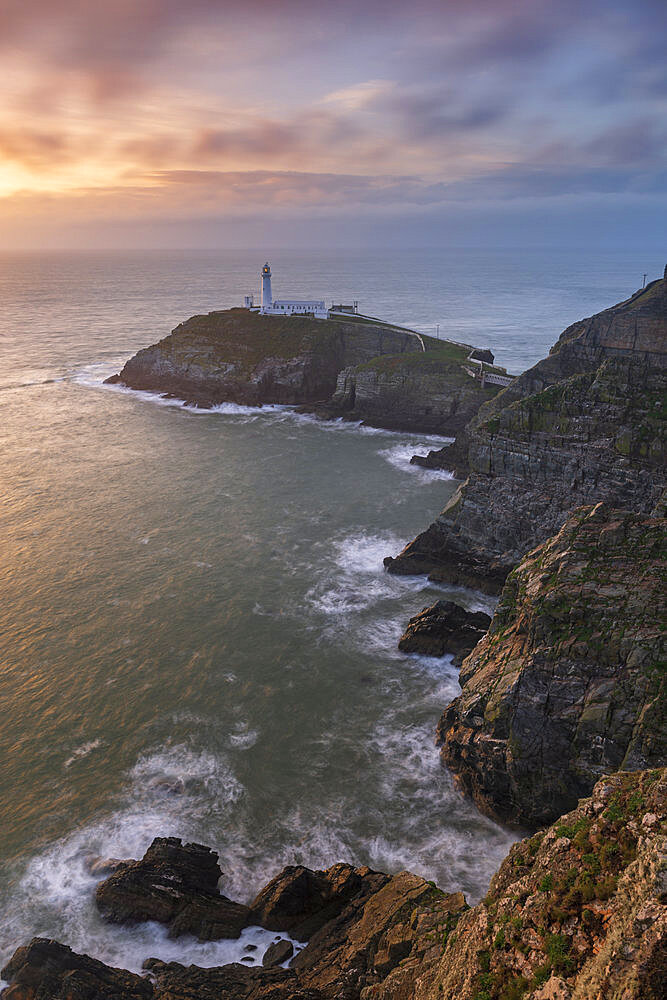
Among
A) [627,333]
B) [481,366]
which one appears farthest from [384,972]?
[481,366]

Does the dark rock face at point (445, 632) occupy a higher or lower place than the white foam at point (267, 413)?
lower

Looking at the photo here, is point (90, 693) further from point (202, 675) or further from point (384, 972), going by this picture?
point (384, 972)

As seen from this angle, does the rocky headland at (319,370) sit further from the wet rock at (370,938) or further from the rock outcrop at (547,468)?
the wet rock at (370,938)

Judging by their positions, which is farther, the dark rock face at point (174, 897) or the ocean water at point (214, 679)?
the ocean water at point (214, 679)

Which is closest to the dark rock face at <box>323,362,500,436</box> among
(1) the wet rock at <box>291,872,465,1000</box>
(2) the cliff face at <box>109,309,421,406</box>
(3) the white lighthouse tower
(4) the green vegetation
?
(2) the cliff face at <box>109,309,421,406</box>

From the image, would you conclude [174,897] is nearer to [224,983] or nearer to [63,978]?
[63,978]

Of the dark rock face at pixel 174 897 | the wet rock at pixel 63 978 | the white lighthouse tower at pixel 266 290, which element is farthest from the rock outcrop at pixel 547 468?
the white lighthouse tower at pixel 266 290
